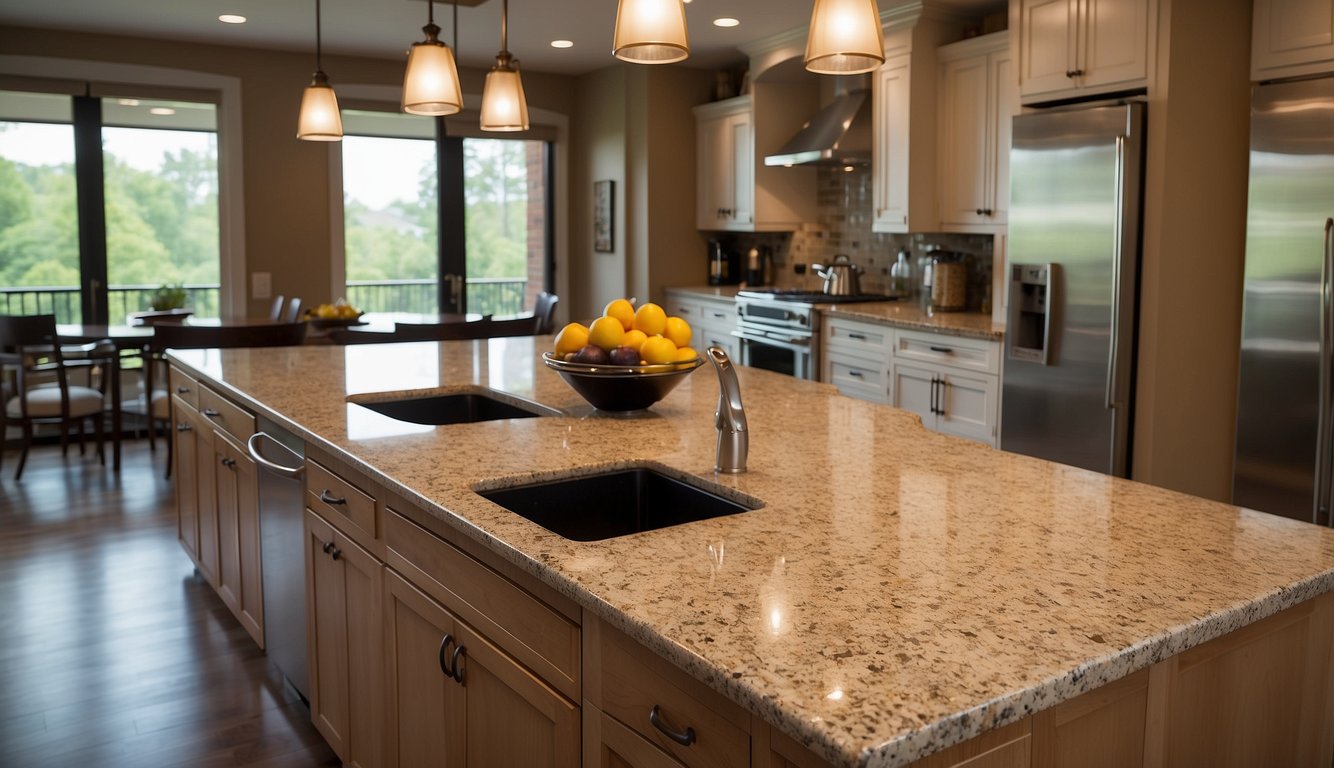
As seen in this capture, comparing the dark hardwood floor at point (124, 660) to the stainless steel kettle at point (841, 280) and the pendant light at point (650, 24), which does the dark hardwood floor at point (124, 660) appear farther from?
the stainless steel kettle at point (841, 280)

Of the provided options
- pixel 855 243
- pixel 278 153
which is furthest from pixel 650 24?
pixel 278 153

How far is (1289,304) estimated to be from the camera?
3.53 m

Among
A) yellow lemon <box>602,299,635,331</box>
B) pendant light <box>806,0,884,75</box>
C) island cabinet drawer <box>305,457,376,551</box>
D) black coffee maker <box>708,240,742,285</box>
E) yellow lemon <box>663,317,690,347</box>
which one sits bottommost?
island cabinet drawer <box>305,457,376,551</box>

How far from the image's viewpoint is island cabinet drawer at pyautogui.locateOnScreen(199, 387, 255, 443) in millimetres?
2869

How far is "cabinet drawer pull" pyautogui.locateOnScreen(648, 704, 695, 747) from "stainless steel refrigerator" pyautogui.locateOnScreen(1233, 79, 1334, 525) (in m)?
3.09

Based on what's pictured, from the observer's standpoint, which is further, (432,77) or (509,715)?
(432,77)

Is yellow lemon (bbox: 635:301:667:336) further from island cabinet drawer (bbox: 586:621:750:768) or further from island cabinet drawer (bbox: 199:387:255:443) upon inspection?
island cabinet drawer (bbox: 586:621:750:768)

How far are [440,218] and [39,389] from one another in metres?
2.83

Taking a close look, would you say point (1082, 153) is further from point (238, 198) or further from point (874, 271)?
point (238, 198)

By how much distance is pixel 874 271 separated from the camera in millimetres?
6242

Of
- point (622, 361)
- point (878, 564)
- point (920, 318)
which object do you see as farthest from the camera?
point (920, 318)

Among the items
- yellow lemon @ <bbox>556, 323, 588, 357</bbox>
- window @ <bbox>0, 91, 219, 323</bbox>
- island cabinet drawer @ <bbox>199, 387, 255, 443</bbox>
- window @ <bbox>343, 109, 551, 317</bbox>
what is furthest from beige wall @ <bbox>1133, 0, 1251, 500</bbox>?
window @ <bbox>0, 91, 219, 323</bbox>

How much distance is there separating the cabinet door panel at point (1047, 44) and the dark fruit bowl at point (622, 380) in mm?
2509

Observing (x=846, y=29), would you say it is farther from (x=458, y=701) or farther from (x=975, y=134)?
(x=975, y=134)
